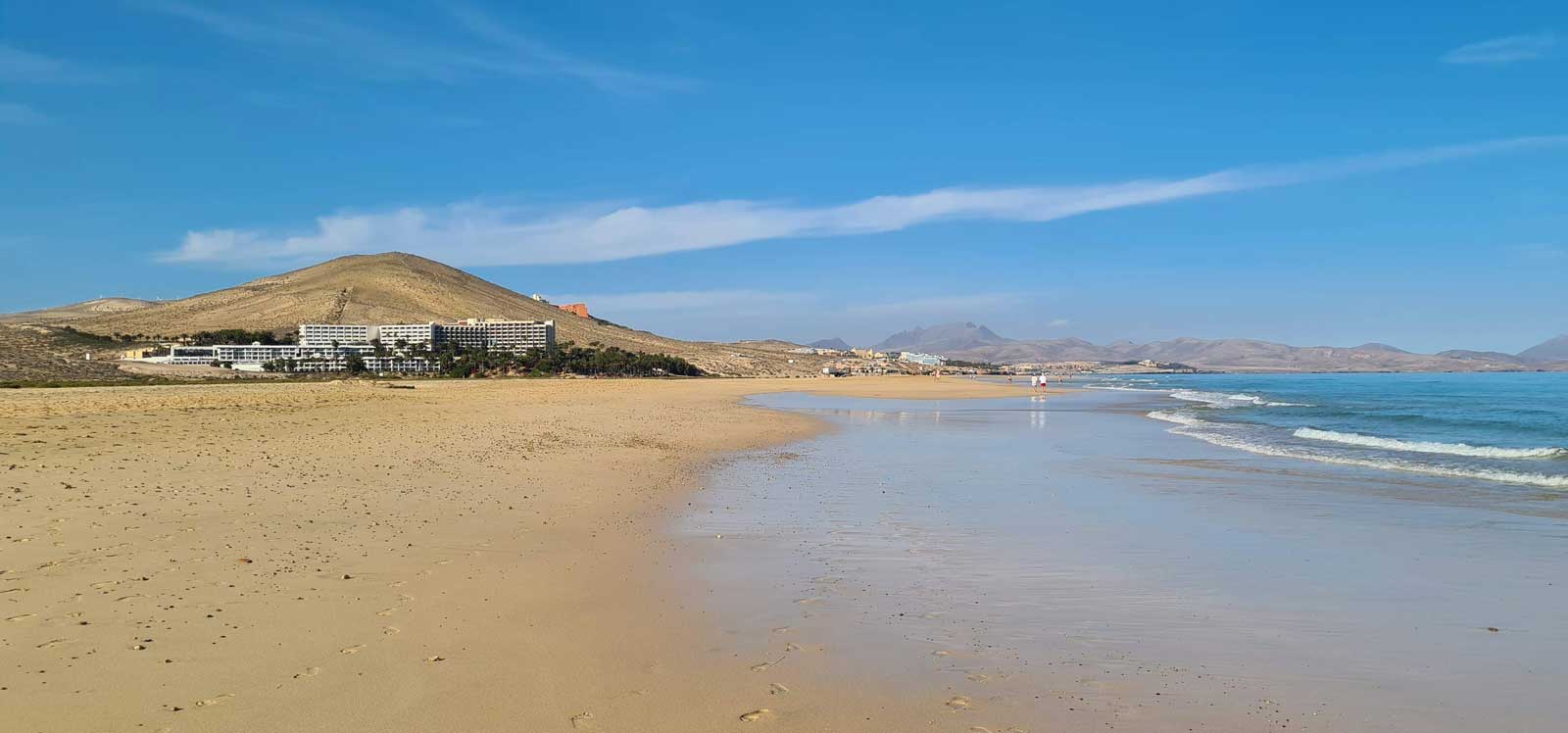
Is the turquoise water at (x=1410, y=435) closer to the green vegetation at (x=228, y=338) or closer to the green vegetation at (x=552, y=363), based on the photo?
the green vegetation at (x=552, y=363)

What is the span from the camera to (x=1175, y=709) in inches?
190

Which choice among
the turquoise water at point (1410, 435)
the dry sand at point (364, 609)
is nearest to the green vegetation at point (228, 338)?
the turquoise water at point (1410, 435)

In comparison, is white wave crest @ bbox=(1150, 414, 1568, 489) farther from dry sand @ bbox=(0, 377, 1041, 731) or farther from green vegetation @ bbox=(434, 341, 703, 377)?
green vegetation @ bbox=(434, 341, 703, 377)

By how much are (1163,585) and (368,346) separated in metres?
107

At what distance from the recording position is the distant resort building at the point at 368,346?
87.1m

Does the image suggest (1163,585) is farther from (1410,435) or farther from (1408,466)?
(1410,435)

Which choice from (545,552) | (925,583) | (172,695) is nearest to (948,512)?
(925,583)

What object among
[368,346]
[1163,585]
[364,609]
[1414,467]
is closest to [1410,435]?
[1414,467]

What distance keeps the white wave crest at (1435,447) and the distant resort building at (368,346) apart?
85.4m

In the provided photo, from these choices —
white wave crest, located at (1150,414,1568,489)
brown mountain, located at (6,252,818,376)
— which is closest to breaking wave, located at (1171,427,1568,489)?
white wave crest, located at (1150,414,1568,489)

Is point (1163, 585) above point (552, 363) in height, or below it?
below

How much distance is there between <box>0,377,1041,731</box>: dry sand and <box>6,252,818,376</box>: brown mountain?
4700 inches

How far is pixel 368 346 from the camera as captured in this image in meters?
102

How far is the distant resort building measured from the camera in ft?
286
